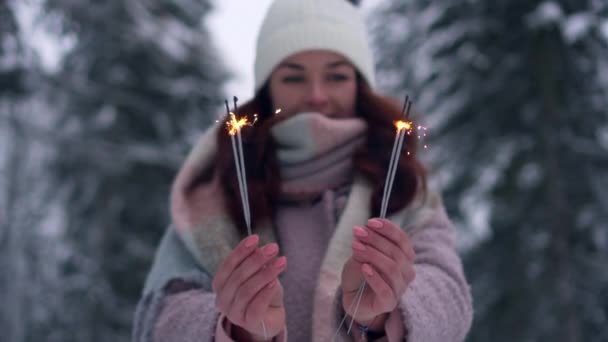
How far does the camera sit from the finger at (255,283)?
1.23 metres

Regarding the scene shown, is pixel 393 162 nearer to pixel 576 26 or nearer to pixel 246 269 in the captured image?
pixel 246 269

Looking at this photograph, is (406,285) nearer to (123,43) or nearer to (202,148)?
(202,148)

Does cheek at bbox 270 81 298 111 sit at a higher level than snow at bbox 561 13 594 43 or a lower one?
lower

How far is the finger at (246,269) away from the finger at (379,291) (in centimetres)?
18

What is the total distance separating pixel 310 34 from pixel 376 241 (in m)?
0.81

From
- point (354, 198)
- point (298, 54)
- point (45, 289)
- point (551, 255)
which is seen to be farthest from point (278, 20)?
point (45, 289)

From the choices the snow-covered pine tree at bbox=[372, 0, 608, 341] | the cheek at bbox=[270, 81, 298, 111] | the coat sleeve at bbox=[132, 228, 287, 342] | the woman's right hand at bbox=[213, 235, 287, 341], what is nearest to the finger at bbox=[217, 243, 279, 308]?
the woman's right hand at bbox=[213, 235, 287, 341]

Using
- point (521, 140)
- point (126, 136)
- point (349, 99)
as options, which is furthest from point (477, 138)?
point (349, 99)

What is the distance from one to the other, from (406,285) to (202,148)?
33.2 inches

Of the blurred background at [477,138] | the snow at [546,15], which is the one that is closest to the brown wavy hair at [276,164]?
the blurred background at [477,138]

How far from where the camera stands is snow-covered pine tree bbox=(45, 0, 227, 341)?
37.6 feet

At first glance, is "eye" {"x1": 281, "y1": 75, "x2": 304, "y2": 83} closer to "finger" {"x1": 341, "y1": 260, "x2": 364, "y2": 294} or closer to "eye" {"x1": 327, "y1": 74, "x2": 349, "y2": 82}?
"eye" {"x1": 327, "y1": 74, "x2": 349, "y2": 82}

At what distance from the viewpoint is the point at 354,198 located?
5.63 feet

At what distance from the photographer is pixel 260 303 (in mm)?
1277
